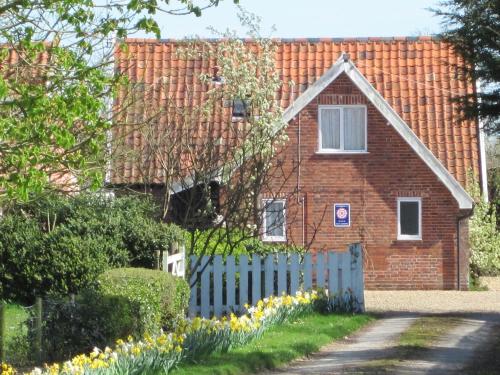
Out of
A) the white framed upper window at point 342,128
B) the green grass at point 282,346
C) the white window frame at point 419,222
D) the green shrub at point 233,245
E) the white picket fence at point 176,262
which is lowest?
the green grass at point 282,346

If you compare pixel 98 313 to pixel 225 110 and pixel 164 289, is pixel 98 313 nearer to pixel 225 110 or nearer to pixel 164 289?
pixel 164 289

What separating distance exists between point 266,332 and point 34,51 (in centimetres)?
596

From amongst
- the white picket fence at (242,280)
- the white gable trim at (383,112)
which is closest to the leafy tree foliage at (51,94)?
the white picket fence at (242,280)

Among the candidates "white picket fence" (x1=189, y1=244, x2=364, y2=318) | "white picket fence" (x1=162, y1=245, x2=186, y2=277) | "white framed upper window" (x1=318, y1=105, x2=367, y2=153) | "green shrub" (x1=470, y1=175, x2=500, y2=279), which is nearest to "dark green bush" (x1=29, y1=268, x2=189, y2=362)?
"white picket fence" (x1=162, y1=245, x2=186, y2=277)

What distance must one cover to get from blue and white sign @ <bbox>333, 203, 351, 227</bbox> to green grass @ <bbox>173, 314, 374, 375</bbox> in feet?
34.8

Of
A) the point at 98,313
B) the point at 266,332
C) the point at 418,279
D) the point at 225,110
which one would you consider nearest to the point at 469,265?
the point at 418,279

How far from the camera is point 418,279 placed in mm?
32375

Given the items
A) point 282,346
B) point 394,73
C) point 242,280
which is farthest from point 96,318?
point 394,73

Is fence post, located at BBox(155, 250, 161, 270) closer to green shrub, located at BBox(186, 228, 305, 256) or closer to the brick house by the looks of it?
green shrub, located at BBox(186, 228, 305, 256)

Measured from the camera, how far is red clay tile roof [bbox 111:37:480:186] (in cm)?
3375

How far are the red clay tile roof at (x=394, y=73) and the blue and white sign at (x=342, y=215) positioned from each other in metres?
3.03

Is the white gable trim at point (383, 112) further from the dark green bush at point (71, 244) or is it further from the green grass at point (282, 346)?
the green grass at point (282, 346)

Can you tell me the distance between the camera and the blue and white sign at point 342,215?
107 feet

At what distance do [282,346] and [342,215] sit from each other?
16.4 meters
